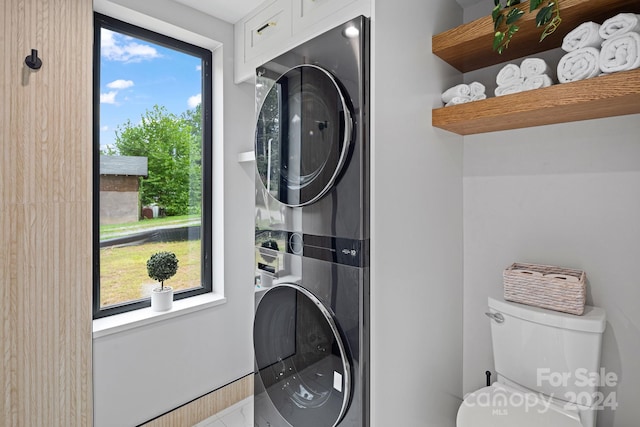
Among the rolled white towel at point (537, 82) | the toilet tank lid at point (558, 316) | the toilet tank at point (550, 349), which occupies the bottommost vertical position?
the toilet tank at point (550, 349)

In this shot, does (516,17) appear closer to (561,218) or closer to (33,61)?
(561,218)

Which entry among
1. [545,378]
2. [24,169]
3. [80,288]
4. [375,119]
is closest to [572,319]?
[545,378]

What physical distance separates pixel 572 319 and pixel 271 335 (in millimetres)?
1312

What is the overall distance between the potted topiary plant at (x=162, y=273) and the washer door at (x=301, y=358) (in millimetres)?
531

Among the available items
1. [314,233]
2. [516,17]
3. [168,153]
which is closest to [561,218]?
[516,17]

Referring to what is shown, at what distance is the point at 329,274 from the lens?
137 centimetres

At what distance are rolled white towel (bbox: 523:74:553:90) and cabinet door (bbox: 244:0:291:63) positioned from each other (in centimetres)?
104

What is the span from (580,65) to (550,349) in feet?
3.61

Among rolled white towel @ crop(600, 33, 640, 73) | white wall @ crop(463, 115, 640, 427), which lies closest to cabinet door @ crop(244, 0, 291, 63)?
white wall @ crop(463, 115, 640, 427)

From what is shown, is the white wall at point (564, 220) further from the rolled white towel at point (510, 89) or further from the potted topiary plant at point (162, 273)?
the potted topiary plant at point (162, 273)

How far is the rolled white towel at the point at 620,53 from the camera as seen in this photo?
1056 millimetres

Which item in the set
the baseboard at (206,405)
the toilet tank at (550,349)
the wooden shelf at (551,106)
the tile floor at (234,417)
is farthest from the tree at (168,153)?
the toilet tank at (550,349)

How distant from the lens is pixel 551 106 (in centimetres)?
122

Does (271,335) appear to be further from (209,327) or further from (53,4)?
(53,4)
